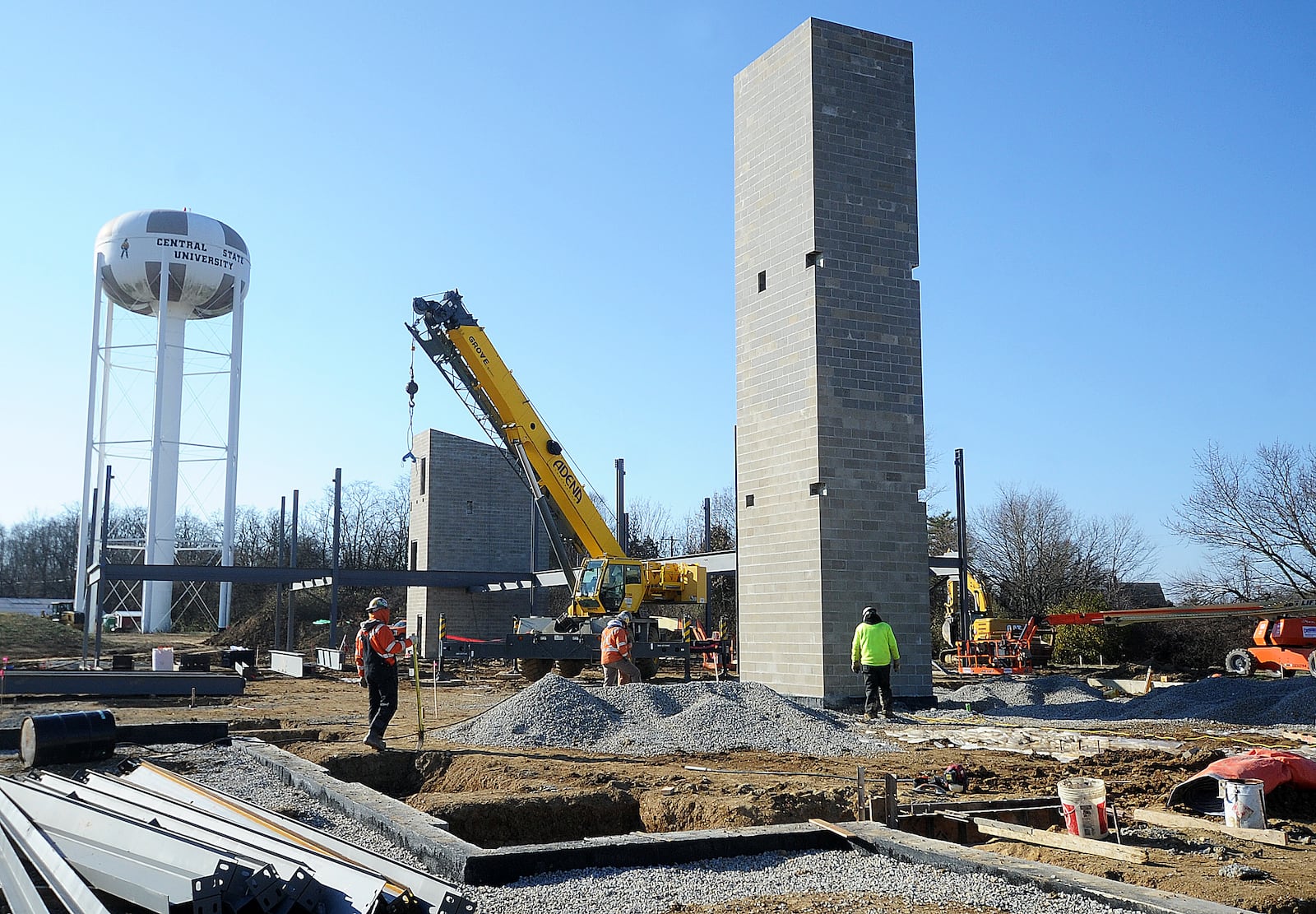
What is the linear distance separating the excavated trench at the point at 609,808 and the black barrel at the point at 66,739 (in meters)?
4.15

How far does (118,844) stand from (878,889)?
13.2 ft

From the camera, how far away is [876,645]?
1597 centimetres

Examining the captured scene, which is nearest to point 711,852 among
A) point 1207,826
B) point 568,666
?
point 1207,826

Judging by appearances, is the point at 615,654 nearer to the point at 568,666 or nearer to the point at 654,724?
the point at 654,724

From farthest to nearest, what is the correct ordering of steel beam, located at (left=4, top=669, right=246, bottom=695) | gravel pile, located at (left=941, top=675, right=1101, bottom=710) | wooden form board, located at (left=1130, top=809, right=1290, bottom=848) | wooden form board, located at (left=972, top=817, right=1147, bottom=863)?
1. steel beam, located at (left=4, top=669, right=246, bottom=695)
2. gravel pile, located at (left=941, top=675, right=1101, bottom=710)
3. wooden form board, located at (left=1130, top=809, right=1290, bottom=848)
4. wooden form board, located at (left=972, top=817, right=1147, bottom=863)

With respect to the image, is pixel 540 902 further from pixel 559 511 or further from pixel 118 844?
pixel 559 511

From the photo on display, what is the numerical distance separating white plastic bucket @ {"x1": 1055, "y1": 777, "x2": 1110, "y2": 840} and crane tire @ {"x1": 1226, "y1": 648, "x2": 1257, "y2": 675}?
19734 millimetres

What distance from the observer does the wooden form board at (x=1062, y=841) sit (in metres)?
6.61

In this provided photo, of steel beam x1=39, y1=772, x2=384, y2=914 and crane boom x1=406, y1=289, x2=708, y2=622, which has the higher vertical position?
crane boom x1=406, y1=289, x2=708, y2=622

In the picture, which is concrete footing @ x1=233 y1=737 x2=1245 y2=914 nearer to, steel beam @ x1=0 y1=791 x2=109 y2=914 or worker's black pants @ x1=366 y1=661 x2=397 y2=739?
steel beam @ x1=0 y1=791 x2=109 y2=914

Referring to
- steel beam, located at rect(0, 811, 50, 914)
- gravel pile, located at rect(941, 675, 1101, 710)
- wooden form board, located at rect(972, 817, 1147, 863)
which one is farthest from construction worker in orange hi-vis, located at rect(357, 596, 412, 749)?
gravel pile, located at rect(941, 675, 1101, 710)

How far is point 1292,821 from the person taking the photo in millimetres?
8055

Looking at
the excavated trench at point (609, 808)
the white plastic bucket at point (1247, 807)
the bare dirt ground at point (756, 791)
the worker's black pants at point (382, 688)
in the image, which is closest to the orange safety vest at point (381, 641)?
the worker's black pants at point (382, 688)

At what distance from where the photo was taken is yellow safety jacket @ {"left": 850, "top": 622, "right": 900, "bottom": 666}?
52.4 ft
